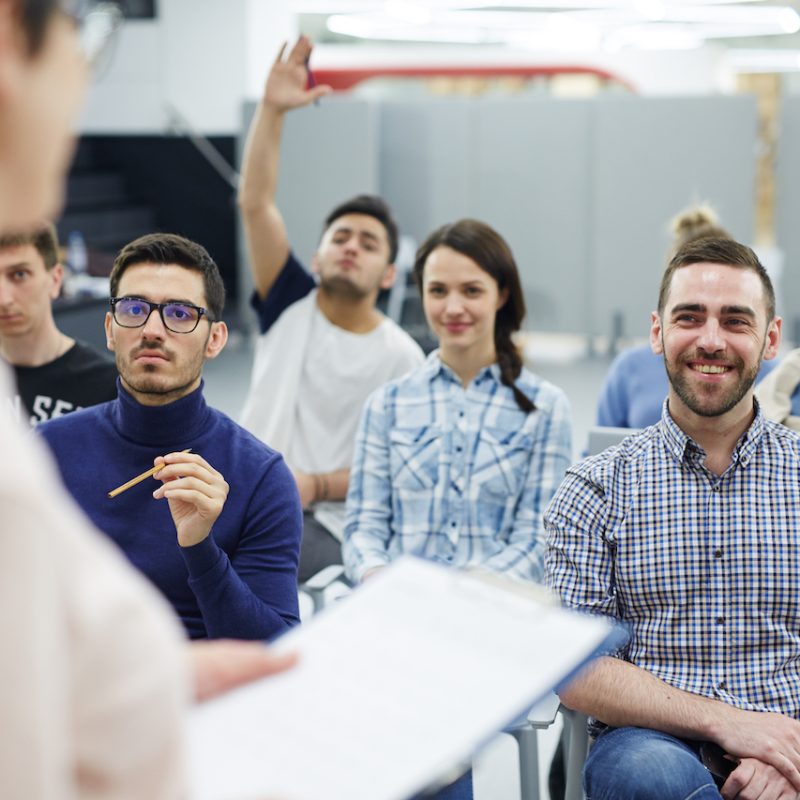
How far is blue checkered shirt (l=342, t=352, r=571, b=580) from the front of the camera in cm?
256

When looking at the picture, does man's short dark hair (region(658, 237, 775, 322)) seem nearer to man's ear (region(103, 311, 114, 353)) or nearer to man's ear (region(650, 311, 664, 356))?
man's ear (region(650, 311, 664, 356))

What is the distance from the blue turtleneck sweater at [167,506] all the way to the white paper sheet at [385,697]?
0.96m

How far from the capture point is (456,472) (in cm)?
260

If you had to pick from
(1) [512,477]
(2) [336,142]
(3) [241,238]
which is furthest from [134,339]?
(3) [241,238]

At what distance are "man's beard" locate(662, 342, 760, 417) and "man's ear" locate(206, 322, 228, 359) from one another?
2.80ft

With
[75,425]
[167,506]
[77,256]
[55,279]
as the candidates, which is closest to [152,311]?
[75,425]

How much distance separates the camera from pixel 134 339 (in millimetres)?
2021

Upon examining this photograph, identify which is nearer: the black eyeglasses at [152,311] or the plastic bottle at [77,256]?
the black eyeglasses at [152,311]

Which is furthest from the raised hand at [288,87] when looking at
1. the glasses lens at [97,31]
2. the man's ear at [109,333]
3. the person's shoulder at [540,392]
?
the glasses lens at [97,31]

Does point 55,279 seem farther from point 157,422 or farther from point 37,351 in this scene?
point 157,422

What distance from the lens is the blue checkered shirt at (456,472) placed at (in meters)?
2.56

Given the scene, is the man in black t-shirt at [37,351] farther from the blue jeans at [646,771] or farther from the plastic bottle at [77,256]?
the plastic bottle at [77,256]

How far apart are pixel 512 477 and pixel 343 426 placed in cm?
70

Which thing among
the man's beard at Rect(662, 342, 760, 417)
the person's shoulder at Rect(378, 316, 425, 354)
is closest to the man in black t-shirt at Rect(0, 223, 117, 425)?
the person's shoulder at Rect(378, 316, 425, 354)
